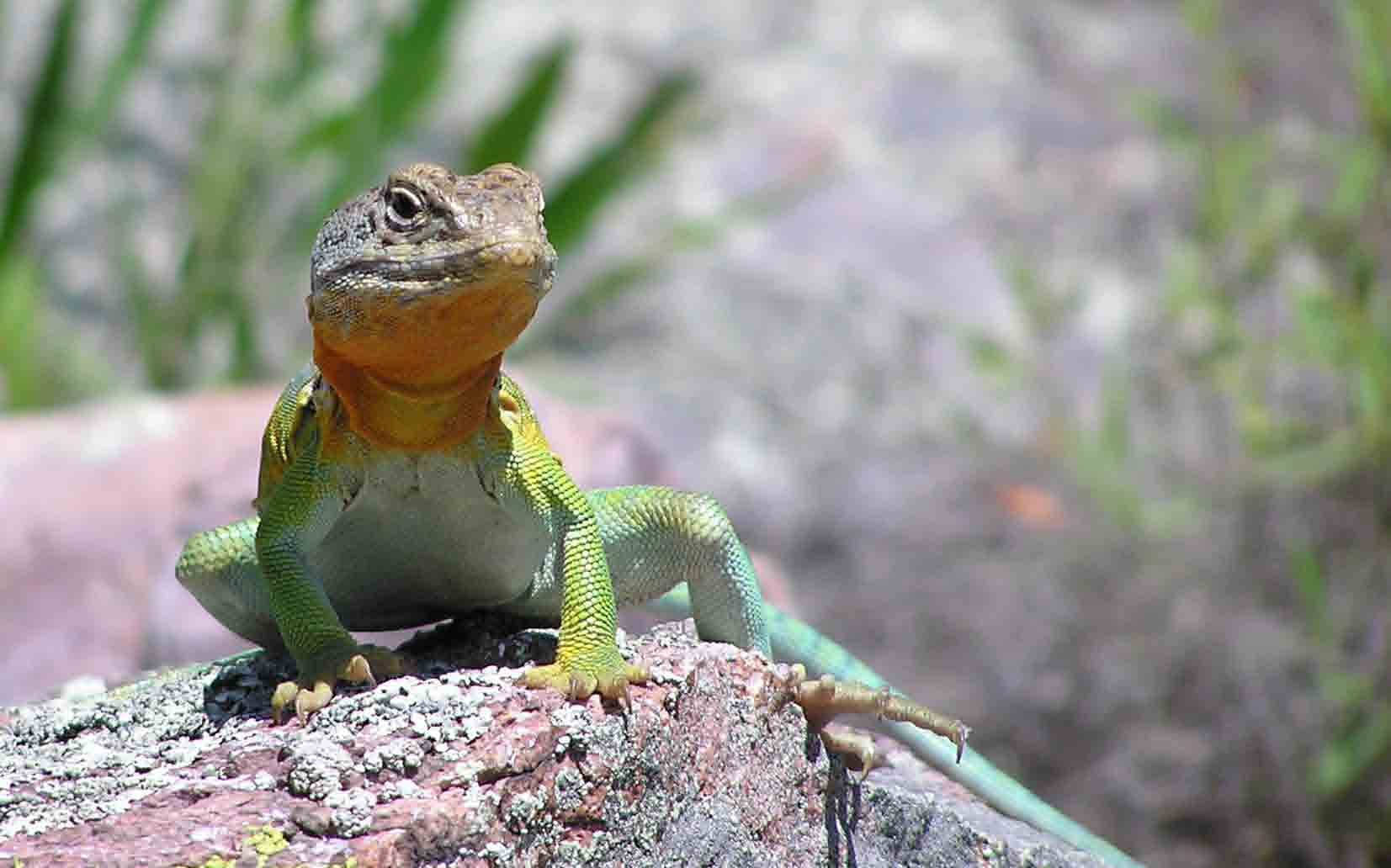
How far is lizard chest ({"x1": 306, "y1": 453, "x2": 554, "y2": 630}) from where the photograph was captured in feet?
9.80

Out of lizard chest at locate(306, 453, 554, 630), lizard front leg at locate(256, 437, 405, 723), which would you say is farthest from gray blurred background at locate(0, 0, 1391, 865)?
lizard front leg at locate(256, 437, 405, 723)

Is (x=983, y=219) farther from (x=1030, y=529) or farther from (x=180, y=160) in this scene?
(x=180, y=160)

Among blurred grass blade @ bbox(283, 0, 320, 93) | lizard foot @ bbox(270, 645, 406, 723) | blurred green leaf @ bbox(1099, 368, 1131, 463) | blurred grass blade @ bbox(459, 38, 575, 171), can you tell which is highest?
blurred grass blade @ bbox(283, 0, 320, 93)

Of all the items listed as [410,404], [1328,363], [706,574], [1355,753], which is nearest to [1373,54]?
[1328,363]

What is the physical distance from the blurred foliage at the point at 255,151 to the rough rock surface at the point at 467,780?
6.07 metres

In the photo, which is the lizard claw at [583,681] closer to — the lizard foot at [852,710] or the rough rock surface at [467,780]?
the rough rock surface at [467,780]

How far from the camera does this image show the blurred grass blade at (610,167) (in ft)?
30.2

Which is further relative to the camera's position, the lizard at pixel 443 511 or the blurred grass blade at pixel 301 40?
the blurred grass blade at pixel 301 40

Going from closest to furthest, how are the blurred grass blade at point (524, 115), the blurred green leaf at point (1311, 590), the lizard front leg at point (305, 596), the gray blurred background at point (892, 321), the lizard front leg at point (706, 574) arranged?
the lizard front leg at point (305, 596), the lizard front leg at point (706, 574), the blurred green leaf at point (1311, 590), the gray blurred background at point (892, 321), the blurred grass blade at point (524, 115)

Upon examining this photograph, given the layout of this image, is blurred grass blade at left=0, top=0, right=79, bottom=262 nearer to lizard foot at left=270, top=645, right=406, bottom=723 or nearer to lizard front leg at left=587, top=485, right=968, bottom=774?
lizard front leg at left=587, top=485, right=968, bottom=774

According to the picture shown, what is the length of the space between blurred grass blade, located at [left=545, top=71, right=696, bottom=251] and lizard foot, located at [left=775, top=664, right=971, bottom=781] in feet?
20.5

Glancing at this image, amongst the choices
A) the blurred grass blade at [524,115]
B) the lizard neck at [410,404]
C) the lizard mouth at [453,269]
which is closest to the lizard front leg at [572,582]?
the lizard neck at [410,404]

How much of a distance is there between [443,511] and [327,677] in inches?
13.8

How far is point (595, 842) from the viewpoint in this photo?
2662 mm
